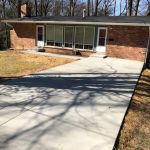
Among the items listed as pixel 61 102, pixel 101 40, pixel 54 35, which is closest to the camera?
pixel 61 102

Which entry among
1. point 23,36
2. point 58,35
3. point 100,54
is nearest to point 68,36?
point 58,35

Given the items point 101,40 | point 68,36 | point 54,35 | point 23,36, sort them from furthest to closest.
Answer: point 23,36
point 54,35
point 68,36
point 101,40

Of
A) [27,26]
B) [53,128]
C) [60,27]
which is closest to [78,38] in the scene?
[60,27]

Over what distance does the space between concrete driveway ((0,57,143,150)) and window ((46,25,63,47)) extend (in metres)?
8.60

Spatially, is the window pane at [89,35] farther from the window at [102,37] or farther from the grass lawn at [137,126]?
the grass lawn at [137,126]

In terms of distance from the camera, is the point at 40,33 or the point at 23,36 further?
the point at 23,36

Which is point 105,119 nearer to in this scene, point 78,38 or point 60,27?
point 78,38

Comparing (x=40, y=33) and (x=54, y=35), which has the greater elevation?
(x=40, y=33)

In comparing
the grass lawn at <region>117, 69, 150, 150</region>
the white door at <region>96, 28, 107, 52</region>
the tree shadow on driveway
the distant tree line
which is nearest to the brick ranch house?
the white door at <region>96, 28, 107, 52</region>

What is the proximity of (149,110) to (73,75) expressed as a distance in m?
3.74

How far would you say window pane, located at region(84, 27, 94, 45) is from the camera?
14845 mm

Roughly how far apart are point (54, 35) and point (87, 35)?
2796mm

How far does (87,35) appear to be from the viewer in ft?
49.5

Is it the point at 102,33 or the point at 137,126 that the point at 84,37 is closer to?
the point at 102,33
